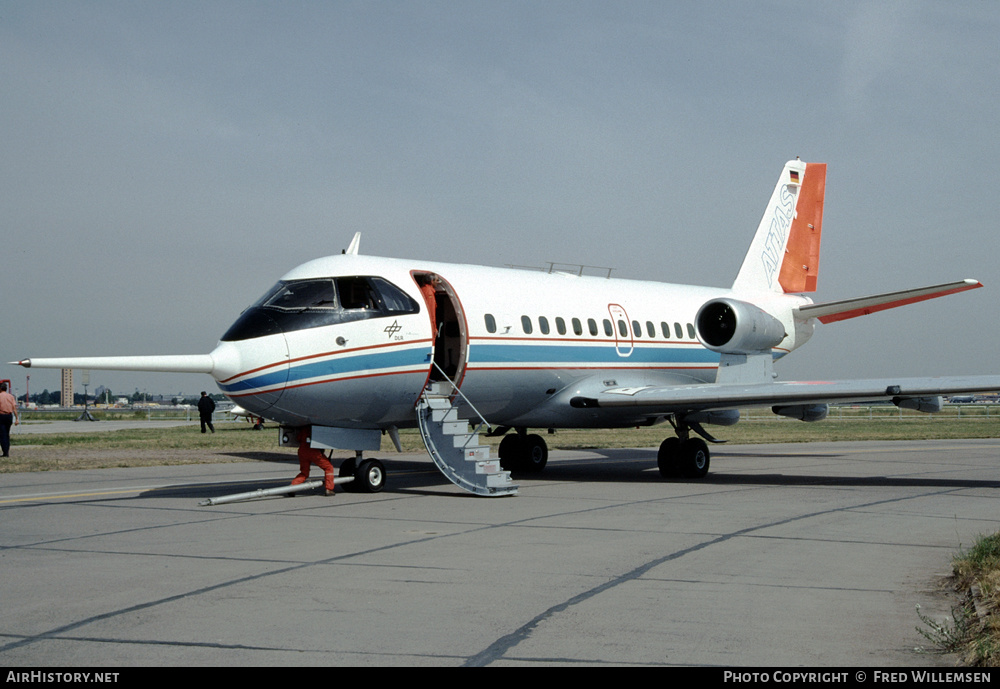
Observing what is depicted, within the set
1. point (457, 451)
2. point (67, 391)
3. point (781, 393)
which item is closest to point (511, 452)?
point (457, 451)

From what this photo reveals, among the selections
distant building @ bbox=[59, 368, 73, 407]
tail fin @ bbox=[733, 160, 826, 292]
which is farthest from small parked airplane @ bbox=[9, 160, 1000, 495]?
distant building @ bbox=[59, 368, 73, 407]

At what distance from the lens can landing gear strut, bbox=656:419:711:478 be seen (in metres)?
18.9

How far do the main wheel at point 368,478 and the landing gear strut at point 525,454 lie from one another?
17.9 ft

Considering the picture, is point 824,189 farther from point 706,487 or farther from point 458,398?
point 458,398

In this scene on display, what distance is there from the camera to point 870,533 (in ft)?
34.7

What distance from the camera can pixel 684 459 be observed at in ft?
62.0

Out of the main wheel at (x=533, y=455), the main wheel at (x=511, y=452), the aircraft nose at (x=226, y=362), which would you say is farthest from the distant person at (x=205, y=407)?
the aircraft nose at (x=226, y=362)

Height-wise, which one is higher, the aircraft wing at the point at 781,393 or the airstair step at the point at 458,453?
the aircraft wing at the point at 781,393

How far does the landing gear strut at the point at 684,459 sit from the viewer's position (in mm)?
18875

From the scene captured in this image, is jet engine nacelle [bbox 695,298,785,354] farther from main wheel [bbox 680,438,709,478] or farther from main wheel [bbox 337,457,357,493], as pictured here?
main wheel [bbox 337,457,357,493]

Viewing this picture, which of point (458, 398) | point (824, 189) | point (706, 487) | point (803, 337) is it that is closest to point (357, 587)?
point (458, 398)

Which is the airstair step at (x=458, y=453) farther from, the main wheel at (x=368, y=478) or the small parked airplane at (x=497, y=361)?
the main wheel at (x=368, y=478)

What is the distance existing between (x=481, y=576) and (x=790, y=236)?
1901 cm

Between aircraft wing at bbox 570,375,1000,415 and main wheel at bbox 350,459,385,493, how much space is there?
168 inches
